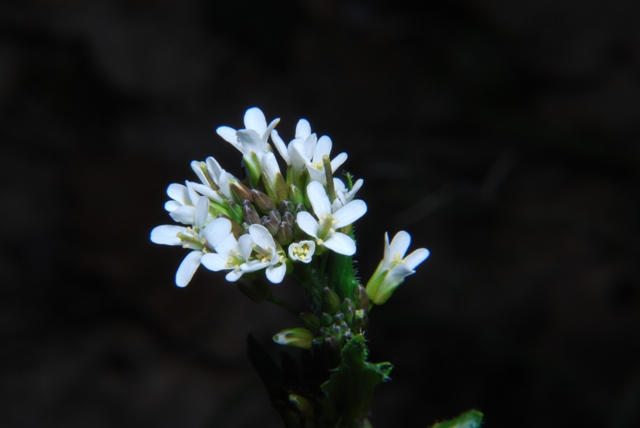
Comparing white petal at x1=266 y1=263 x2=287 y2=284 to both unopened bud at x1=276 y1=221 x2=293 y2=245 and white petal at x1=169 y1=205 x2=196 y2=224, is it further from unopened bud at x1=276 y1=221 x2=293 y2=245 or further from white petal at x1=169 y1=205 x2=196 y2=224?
white petal at x1=169 y1=205 x2=196 y2=224

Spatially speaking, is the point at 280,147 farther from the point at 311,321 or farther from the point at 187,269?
the point at 311,321

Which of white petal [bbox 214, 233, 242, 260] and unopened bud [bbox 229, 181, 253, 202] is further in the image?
unopened bud [bbox 229, 181, 253, 202]

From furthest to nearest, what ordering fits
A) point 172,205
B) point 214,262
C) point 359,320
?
point 172,205, point 359,320, point 214,262

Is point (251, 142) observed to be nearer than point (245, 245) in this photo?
No

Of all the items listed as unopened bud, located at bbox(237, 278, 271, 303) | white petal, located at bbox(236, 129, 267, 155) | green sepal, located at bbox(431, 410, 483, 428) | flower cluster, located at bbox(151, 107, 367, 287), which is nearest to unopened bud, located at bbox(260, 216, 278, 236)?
flower cluster, located at bbox(151, 107, 367, 287)

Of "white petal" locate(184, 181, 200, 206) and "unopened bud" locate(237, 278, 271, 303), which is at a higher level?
"white petal" locate(184, 181, 200, 206)

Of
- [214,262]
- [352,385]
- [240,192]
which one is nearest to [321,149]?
[240,192]
